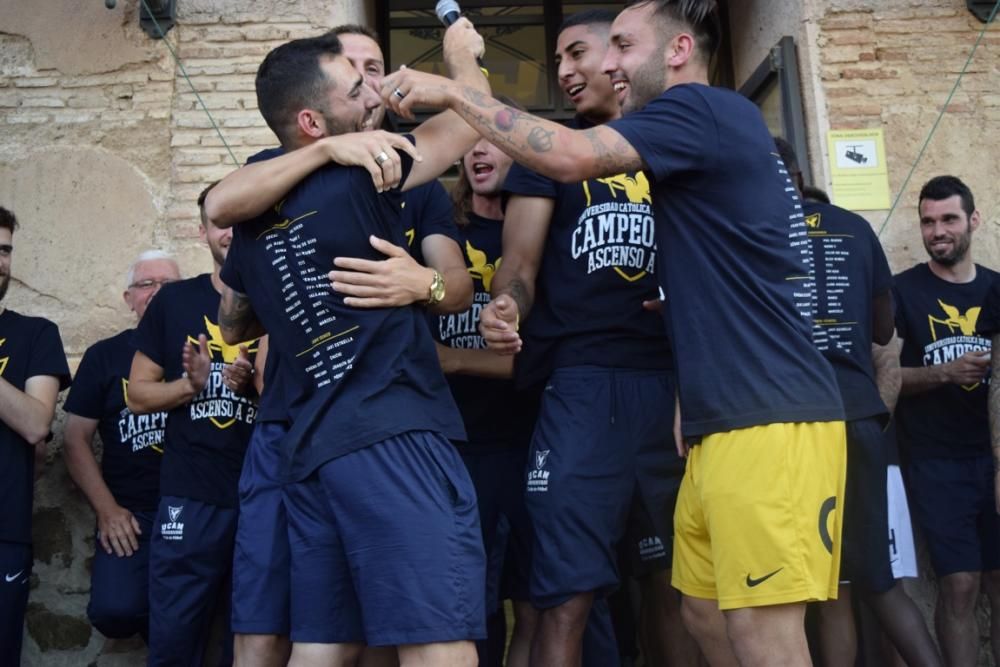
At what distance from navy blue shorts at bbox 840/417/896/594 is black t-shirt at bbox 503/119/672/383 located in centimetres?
92

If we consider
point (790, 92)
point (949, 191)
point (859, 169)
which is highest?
point (790, 92)

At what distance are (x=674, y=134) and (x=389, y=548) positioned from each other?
1255 mm

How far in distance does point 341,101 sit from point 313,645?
144cm

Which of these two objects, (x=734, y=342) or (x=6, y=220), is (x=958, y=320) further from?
(x=6, y=220)

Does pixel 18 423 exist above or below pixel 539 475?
above

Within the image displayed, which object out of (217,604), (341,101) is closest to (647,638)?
(217,604)

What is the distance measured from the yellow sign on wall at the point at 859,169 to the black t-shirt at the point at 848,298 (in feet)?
3.25

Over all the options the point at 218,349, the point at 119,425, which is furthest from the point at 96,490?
the point at 218,349

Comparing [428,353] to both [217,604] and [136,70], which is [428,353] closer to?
[217,604]

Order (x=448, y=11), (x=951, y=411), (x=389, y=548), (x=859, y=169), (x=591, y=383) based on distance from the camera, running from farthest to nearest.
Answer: (x=859, y=169) → (x=951, y=411) → (x=591, y=383) → (x=448, y=11) → (x=389, y=548)

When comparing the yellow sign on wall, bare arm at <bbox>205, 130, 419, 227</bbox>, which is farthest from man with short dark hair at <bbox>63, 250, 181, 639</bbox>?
the yellow sign on wall

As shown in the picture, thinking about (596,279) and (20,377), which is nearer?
(596,279)

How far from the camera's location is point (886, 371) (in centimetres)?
461

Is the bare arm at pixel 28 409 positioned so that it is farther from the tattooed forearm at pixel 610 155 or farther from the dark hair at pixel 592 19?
the tattooed forearm at pixel 610 155
